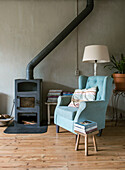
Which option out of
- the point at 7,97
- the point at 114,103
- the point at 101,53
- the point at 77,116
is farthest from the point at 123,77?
the point at 7,97

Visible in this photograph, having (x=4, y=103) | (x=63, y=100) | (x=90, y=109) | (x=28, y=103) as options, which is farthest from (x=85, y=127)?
(x=4, y=103)

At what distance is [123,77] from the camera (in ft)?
10.1

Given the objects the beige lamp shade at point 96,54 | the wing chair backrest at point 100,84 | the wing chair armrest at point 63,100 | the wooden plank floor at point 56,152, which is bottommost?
the wooden plank floor at point 56,152

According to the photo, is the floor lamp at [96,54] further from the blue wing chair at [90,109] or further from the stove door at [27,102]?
the stove door at [27,102]

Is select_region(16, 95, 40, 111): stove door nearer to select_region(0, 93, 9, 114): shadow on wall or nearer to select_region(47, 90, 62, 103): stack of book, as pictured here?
Answer: select_region(47, 90, 62, 103): stack of book

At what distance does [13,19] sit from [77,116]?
8.85 feet

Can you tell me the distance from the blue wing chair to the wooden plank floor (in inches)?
9.2

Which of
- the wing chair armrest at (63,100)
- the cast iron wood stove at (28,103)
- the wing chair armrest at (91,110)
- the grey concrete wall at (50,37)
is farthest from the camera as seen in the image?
the grey concrete wall at (50,37)

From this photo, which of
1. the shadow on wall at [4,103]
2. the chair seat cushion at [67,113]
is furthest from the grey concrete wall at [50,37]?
the chair seat cushion at [67,113]

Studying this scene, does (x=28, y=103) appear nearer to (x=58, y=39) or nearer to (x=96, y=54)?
(x=58, y=39)

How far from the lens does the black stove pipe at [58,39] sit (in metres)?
3.30

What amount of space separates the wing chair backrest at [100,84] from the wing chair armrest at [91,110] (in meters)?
0.14

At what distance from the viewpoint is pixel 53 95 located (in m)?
3.39

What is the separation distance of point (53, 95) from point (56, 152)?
1.50 m
